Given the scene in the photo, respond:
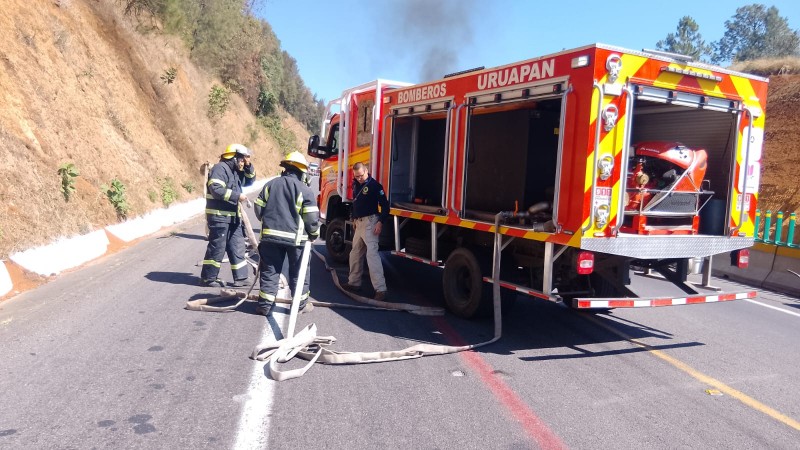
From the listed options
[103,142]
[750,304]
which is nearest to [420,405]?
[750,304]

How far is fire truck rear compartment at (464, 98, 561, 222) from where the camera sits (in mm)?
6668

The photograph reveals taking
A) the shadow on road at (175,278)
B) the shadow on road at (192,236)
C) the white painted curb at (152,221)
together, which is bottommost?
the shadow on road at (175,278)

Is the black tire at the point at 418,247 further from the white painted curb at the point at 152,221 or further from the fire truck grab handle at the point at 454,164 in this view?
the white painted curb at the point at 152,221

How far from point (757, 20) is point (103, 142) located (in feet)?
196

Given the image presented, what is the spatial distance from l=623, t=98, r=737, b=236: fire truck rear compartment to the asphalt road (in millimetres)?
1258

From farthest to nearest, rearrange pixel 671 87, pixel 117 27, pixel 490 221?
pixel 117 27, pixel 490 221, pixel 671 87

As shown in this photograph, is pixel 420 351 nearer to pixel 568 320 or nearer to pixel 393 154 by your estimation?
pixel 568 320

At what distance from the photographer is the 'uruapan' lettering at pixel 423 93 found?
728cm

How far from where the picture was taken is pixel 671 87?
18.7ft

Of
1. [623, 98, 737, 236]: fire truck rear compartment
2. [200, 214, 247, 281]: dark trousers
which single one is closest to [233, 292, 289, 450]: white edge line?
[200, 214, 247, 281]: dark trousers

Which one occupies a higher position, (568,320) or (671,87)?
(671,87)

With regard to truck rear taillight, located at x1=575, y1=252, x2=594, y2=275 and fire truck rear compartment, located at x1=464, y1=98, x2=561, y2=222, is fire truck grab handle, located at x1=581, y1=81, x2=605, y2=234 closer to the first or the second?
truck rear taillight, located at x1=575, y1=252, x2=594, y2=275

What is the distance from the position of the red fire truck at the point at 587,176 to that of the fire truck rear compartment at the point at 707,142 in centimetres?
1

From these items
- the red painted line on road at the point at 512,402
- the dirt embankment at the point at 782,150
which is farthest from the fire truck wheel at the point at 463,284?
the dirt embankment at the point at 782,150
